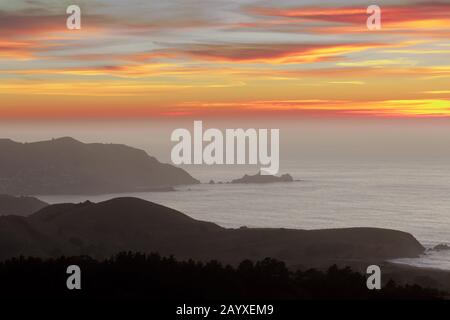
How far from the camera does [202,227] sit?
146750 millimetres

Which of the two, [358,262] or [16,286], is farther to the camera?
[358,262]

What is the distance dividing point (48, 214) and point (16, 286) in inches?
3815

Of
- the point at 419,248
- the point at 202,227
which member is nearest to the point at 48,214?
the point at 202,227

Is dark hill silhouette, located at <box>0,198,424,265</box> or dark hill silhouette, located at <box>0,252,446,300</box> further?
dark hill silhouette, located at <box>0,198,424,265</box>

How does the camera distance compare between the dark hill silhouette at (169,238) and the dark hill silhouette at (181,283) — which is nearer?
the dark hill silhouette at (181,283)

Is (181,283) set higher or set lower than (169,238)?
higher

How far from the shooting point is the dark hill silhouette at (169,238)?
120 metres

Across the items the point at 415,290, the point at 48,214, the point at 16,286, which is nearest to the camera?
the point at 16,286

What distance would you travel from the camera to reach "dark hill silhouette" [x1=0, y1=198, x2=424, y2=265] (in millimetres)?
120375

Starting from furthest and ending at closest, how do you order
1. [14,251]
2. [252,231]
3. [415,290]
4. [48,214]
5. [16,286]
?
[48,214] < [252,231] < [14,251] < [415,290] < [16,286]

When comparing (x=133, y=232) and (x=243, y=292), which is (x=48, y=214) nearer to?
(x=133, y=232)

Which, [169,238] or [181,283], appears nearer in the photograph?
[181,283]

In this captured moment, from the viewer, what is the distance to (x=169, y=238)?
457 ft
